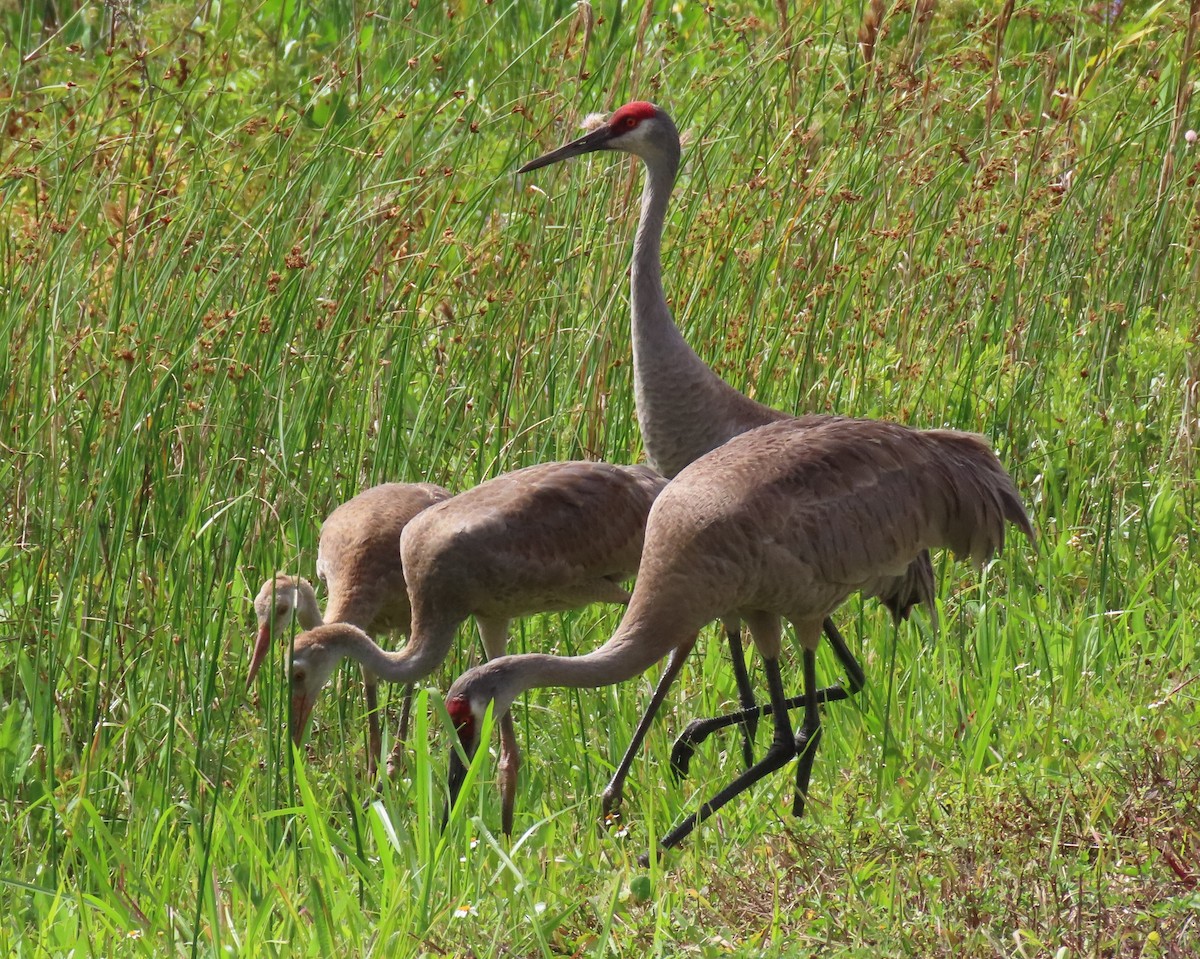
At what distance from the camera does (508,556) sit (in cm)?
419

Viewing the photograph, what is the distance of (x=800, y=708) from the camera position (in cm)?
463

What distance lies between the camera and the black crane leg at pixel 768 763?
11.9 ft

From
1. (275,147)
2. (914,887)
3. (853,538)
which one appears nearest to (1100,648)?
(853,538)

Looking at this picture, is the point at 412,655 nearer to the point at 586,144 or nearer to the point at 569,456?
the point at 569,456

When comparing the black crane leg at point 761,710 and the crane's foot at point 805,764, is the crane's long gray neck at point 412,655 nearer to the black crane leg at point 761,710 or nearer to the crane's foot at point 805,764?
the black crane leg at point 761,710

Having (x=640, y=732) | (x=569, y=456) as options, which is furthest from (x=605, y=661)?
(x=569, y=456)

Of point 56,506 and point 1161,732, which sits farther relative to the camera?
point 56,506

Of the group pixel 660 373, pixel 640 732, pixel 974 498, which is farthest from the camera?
pixel 660 373

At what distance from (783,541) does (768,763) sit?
50 centimetres

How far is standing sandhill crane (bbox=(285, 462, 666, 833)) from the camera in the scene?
4.12 metres

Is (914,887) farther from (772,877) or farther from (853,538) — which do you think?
(853,538)

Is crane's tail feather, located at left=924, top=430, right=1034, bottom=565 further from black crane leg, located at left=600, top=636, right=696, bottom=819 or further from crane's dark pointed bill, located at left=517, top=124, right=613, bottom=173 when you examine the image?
crane's dark pointed bill, located at left=517, top=124, right=613, bottom=173

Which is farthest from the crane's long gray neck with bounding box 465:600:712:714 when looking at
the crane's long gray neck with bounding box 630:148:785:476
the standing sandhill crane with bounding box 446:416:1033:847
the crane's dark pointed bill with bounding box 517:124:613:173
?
the crane's dark pointed bill with bounding box 517:124:613:173

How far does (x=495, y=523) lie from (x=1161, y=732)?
156 centimetres
